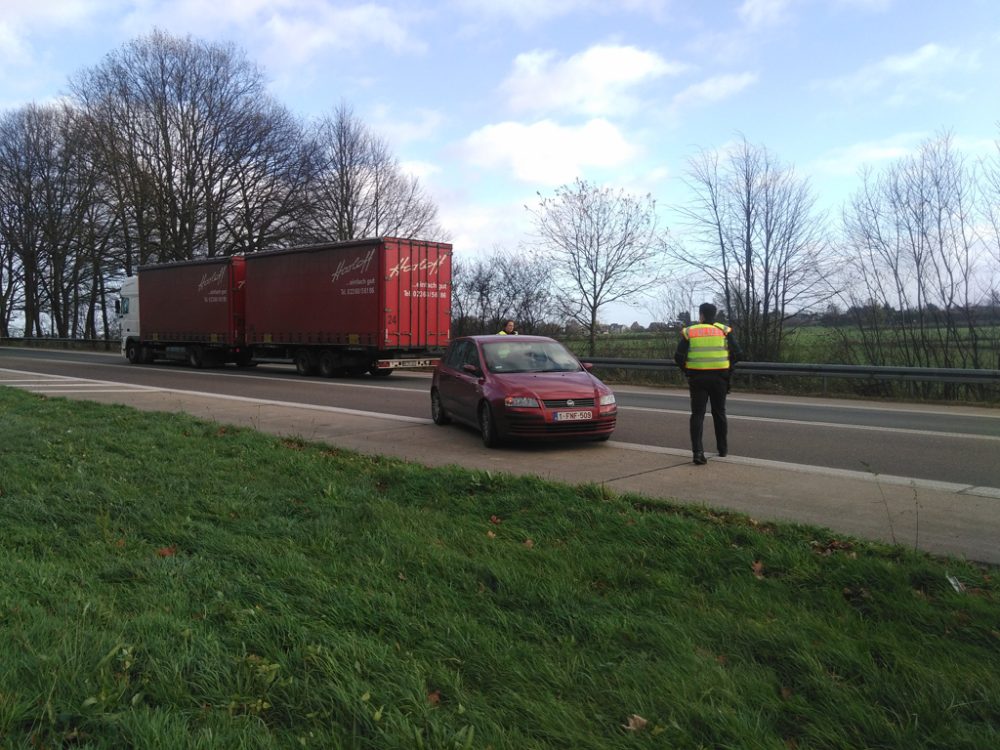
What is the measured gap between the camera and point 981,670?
3133 millimetres

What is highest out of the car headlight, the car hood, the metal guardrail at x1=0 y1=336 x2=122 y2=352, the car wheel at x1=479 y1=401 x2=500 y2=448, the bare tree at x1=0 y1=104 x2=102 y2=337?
the bare tree at x1=0 y1=104 x2=102 y2=337

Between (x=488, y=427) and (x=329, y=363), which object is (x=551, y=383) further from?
(x=329, y=363)

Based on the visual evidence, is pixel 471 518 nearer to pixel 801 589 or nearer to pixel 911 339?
pixel 801 589

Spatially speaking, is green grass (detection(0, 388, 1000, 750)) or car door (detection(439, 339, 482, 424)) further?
car door (detection(439, 339, 482, 424))

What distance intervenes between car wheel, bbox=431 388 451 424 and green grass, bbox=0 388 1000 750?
18.4 ft

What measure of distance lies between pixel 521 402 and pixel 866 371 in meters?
11.1

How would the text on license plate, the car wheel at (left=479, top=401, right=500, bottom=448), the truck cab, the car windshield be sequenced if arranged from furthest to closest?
1. the truck cab
2. the car windshield
3. the car wheel at (left=479, top=401, right=500, bottom=448)
4. the text on license plate

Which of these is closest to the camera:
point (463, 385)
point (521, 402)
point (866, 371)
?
point (521, 402)

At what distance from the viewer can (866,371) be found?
16.9 metres

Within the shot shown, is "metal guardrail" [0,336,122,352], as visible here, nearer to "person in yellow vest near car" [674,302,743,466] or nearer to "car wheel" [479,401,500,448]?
"car wheel" [479,401,500,448]

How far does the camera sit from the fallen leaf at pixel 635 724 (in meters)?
2.75

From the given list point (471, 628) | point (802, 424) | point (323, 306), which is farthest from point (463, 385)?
point (323, 306)

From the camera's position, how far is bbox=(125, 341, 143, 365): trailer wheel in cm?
3278

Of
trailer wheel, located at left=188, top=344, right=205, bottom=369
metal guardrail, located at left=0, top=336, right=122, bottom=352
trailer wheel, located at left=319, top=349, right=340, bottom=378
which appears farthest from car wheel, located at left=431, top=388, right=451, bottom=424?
metal guardrail, located at left=0, top=336, right=122, bottom=352
